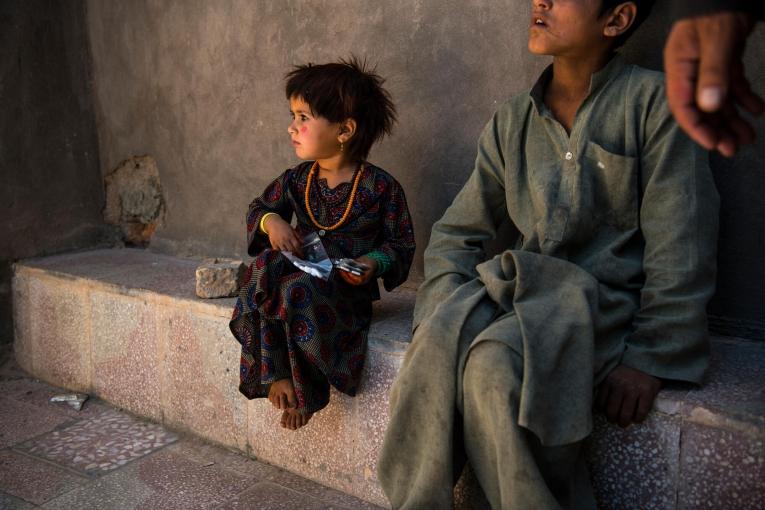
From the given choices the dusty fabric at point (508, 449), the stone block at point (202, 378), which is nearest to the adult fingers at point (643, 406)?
the dusty fabric at point (508, 449)

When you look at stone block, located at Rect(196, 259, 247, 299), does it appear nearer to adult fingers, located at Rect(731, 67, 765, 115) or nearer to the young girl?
the young girl

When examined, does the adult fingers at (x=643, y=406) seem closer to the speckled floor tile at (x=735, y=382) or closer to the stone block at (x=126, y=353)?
the speckled floor tile at (x=735, y=382)

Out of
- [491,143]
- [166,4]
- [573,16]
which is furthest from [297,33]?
[573,16]

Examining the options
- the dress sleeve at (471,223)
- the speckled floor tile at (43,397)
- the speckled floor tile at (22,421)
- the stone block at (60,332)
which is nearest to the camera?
the dress sleeve at (471,223)

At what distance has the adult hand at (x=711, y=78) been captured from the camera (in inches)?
39.8

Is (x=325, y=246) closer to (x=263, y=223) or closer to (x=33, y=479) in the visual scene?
(x=263, y=223)

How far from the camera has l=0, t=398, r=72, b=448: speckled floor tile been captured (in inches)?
121

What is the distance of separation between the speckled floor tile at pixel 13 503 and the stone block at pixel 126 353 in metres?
0.73

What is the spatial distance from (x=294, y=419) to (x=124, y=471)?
0.75 metres

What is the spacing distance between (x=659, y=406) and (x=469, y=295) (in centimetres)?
56

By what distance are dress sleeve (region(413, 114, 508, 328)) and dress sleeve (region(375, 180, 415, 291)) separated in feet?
0.50

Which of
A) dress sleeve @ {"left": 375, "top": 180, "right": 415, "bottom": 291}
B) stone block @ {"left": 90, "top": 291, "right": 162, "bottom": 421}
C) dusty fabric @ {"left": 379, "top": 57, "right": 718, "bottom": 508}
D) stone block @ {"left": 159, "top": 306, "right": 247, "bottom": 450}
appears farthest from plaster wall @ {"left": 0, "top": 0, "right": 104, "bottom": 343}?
dusty fabric @ {"left": 379, "top": 57, "right": 718, "bottom": 508}

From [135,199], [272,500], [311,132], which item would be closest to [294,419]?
[272,500]

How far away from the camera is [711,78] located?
1.00 metres
